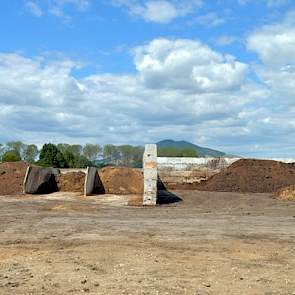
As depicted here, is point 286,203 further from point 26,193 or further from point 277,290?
point 277,290

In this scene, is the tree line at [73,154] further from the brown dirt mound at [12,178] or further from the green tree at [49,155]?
the brown dirt mound at [12,178]

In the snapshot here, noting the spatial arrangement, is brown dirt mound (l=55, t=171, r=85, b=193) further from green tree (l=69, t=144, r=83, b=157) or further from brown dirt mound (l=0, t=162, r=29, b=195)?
green tree (l=69, t=144, r=83, b=157)

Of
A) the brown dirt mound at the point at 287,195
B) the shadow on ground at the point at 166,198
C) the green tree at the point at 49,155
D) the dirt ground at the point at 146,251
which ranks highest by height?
the green tree at the point at 49,155

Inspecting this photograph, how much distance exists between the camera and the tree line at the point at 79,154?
56.9 m

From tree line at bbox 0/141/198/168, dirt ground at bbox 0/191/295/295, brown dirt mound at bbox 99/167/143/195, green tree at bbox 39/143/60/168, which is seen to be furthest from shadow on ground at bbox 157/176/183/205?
green tree at bbox 39/143/60/168

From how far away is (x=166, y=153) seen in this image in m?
50.8

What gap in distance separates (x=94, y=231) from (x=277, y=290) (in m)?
7.93

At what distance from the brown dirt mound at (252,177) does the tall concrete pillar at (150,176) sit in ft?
18.5

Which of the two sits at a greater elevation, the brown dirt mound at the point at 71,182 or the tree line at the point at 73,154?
the tree line at the point at 73,154

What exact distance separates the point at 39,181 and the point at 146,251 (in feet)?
65.1

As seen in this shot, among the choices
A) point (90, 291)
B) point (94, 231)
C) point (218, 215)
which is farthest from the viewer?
point (218, 215)

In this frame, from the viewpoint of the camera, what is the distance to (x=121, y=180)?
31969 millimetres

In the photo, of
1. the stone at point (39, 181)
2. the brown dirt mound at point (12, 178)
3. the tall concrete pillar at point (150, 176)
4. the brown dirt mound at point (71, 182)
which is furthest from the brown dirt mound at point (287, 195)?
the brown dirt mound at point (12, 178)

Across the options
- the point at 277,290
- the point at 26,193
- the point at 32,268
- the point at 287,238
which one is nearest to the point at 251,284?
the point at 277,290
